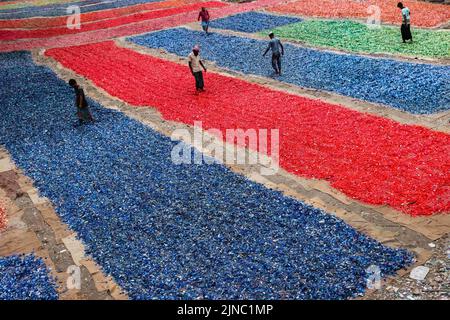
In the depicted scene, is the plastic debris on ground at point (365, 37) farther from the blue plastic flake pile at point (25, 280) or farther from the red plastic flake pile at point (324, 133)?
the blue plastic flake pile at point (25, 280)

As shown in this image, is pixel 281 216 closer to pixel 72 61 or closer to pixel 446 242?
pixel 446 242

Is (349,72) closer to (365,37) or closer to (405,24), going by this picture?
(405,24)

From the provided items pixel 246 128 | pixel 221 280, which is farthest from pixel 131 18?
pixel 221 280

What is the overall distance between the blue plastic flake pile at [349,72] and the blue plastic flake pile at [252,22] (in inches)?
153

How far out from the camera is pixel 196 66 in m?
20.8

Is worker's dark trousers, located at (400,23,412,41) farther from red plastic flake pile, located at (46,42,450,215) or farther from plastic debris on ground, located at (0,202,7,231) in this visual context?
plastic debris on ground, located at (0,202,7,231)

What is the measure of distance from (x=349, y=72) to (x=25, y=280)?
1668 cm

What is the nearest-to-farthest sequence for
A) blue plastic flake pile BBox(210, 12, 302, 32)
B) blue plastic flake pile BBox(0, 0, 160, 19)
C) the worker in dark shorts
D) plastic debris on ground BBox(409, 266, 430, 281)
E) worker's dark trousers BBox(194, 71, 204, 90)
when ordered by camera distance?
plastic debris on ground BBox(409, 266, 430, 281) → the worker in dark shorts → worker's dark trousers BBox(194, 71, 204, 90) → blue plastic flake pile BBox(210, 12, 302, 32) → blue plastic flake pile BBox(0, 0, 160, 19)

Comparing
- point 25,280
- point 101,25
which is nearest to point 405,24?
point 25,280

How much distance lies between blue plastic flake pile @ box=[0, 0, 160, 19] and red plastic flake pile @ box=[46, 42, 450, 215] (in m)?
28.5

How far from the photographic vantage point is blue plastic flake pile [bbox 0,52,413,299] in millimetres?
9188

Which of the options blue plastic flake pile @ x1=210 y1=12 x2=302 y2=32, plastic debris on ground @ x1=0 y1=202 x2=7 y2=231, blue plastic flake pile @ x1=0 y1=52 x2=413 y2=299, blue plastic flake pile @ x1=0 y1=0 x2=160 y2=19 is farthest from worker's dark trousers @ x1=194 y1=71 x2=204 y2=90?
blue plastic flake pile @ x1=0 y1=0 x2=160 y2=19

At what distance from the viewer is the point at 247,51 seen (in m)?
27.4
